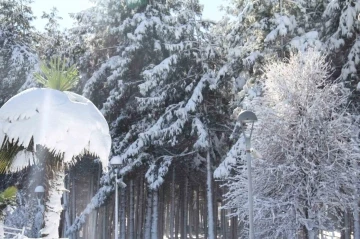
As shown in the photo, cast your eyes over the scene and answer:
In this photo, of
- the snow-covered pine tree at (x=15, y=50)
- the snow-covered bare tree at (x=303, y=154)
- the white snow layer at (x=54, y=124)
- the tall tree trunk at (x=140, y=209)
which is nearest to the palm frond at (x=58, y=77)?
the white snow layer at (x=54, y=124)

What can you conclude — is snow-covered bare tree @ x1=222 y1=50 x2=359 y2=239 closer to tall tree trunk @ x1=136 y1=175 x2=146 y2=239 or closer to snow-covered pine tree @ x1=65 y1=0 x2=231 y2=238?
snow-covered pine tree @ x1=65 y1=0 x2=231 y2=238

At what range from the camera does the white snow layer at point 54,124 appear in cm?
708

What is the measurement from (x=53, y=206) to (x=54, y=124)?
4.98 feet

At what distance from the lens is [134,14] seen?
2480 centimetres

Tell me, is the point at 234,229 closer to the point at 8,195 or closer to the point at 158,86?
the point at 158,86

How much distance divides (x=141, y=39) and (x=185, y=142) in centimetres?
552

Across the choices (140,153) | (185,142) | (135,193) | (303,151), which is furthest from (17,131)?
(135,193)

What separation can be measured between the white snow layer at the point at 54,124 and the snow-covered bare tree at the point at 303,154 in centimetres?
1016

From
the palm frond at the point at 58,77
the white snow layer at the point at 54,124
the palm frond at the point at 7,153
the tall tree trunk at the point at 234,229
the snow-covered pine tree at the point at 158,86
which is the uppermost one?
the snow-covered pine tree at the point at 158,86

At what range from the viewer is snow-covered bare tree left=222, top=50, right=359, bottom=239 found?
16609 millimetres

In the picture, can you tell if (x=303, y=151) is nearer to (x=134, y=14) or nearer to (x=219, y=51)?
(x=219, y=51)

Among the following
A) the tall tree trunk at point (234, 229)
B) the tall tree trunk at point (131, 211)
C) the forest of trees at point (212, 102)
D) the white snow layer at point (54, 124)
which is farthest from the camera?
the tall tree trunk at point (234, 229)

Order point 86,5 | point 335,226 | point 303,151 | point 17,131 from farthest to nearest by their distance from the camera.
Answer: point 86,5 → point 335,226 → point 303,151 → point 17,131

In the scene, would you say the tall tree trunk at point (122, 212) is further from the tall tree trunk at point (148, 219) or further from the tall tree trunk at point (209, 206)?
the tall tree trunk at point (209, 206)
